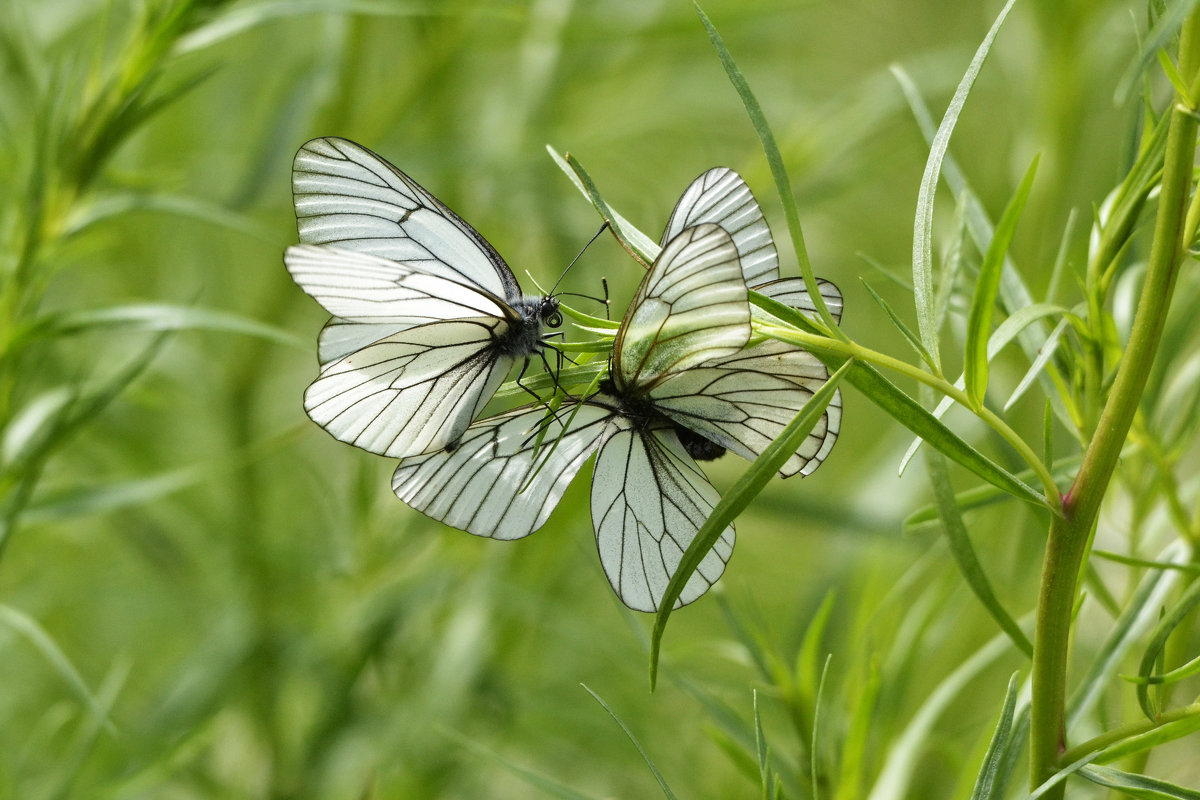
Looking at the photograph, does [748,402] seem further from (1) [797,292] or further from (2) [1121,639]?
(2) [1121,639]

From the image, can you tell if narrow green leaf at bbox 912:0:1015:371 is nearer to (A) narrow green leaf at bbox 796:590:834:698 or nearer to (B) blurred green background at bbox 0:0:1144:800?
(A) narrow green leaf at bbox 796:590:834:698

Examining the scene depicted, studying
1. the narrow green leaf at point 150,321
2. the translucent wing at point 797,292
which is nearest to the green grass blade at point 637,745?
the translucent wing at point 797,292

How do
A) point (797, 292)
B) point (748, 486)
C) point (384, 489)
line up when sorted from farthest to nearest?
point (384, 489) → point (797, 292) → point (748, 486)

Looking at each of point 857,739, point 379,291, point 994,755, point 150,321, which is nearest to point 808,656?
point 857,739

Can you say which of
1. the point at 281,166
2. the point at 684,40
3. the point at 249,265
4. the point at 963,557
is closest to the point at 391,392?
the point at 963,557

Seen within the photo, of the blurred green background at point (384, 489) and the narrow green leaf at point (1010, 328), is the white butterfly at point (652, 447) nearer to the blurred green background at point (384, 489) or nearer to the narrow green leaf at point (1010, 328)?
the narrow green leaf at point (1010, 328)
